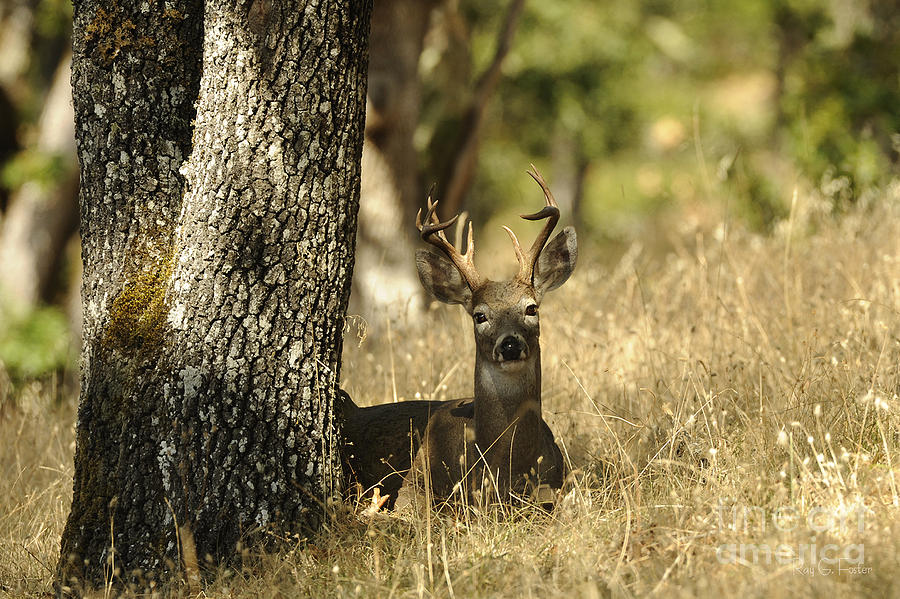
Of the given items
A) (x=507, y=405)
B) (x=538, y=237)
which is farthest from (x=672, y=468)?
(x=538, y=237)

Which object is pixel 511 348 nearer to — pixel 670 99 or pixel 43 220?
pixel 43 220

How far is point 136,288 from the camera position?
13.8 feet

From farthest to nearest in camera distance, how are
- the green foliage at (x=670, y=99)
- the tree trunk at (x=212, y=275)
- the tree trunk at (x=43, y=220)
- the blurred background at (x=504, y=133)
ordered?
the green foliage at (x=670, y=99) < the tree trunk at (x=43, y=220) < the blurred background at (x=504, y=133) < the tree trunk at (x=212, y=275)

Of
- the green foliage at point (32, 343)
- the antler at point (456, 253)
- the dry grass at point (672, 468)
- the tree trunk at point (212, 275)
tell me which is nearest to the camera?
the dry grass at point (672, 468)

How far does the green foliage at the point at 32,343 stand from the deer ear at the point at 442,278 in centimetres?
510

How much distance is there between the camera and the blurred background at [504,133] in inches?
377

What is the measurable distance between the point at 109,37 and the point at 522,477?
259 centimetres

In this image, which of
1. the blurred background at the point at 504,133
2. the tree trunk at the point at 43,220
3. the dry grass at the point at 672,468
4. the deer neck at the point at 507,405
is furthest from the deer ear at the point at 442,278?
the tree trunk at the point at 43,220

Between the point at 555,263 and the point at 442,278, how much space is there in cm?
55

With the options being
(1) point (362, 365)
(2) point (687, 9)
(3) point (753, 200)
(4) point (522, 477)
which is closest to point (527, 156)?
(2) point (687, 9)

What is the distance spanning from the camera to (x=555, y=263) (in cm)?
480

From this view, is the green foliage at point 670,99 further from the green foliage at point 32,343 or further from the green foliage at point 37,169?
the green foliage at point 32,343

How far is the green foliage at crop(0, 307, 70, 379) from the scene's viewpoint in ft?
29.2

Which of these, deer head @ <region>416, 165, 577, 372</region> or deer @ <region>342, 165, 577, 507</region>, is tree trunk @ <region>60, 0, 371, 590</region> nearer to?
deer @ <region>342, 165, 577, 507</region>
